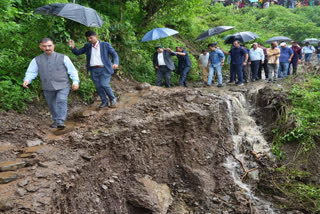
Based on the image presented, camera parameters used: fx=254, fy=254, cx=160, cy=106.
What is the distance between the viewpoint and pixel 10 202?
3.09 metres

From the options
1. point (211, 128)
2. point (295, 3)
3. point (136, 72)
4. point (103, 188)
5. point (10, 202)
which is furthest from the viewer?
point (295, 3)

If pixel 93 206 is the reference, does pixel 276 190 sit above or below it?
below

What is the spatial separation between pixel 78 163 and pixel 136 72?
6.92 m

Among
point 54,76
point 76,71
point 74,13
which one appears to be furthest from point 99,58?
point 54,76

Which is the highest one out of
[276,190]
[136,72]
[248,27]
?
[248,27]

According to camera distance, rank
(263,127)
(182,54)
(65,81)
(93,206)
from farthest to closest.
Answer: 1. (182,54)
2. (263,127)
3. (65,81)
4. (93,206)

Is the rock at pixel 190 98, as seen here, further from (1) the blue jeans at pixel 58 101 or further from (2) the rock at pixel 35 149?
(2) the rock at pixel 35 149

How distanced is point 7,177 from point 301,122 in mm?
7803

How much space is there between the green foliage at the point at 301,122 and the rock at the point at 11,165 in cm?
683

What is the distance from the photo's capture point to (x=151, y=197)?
4914 mm

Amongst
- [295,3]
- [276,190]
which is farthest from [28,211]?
[295,3]

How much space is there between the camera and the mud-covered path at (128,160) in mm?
3676

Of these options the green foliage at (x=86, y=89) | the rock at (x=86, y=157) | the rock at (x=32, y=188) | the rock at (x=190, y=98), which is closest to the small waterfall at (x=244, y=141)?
the rock at (x=190, y=98)

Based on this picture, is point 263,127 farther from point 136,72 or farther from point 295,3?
point 295,3
